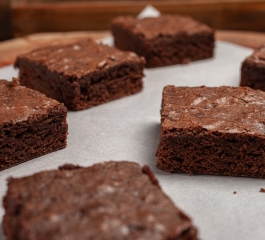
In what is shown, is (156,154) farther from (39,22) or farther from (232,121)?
(39,22)


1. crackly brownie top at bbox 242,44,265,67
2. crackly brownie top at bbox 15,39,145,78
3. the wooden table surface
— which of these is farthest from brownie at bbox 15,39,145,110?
crackly brownie top at bbox 242,44,265,67

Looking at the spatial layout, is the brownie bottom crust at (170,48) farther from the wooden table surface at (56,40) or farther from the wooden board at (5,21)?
the wooden board at (5,21)

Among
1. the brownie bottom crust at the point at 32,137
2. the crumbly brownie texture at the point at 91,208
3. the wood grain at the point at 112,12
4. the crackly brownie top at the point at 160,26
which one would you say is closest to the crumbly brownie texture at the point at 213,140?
the crumbly brownie texture at the point at 91,208

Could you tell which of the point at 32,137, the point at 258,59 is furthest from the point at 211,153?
the point at 258,59

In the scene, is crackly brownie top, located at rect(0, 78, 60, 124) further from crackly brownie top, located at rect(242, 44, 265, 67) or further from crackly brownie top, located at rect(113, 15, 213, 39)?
crackly brownie top, located at rect(242, 44, 265, 67)

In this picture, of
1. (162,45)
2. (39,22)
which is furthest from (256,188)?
(39,22)

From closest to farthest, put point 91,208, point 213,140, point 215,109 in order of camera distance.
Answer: point 91,208
point 213,140
point 215,109

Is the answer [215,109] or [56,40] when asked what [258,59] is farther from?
[56,40]
